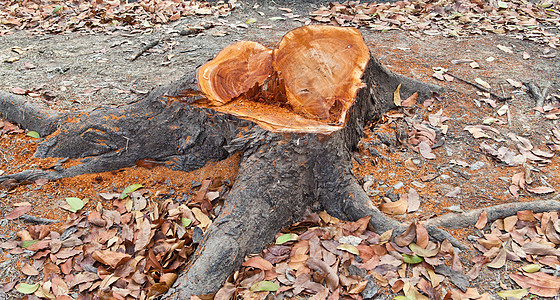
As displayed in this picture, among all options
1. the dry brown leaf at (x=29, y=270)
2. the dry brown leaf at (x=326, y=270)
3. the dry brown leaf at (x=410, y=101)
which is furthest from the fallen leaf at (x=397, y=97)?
the dry brown leaf at (x=29, y=270)

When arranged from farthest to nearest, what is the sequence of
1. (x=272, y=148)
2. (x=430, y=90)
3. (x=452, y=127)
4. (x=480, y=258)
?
(x=430, y=90)
(x=452, y=127)
(x=272, y=148)
(x=480, y=258)

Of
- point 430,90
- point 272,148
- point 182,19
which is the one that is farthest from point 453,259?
point 182,19

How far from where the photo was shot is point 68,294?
82.6 inches

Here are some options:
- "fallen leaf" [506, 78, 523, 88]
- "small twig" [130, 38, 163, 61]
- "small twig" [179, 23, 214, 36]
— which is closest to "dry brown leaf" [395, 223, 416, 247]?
"fallen leaf" [506, 78, 523, 88]

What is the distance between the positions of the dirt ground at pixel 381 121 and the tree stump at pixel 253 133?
17 centimetres

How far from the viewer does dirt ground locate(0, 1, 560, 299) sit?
102 inches

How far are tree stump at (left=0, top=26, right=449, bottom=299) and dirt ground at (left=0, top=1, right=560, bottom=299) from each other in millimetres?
174

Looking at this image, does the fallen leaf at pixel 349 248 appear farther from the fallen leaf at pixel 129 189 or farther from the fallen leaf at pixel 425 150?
the fallen leaf at pixel 129 189

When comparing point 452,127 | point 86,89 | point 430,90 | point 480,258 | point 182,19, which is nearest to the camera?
point 480,258

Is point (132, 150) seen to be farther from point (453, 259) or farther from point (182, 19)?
point (182, 19)

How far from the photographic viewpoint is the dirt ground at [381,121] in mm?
2582

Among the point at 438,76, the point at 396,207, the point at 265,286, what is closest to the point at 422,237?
the point at 396,207

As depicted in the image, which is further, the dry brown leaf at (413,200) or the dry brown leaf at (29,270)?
the dry brown leaf at (413,200)

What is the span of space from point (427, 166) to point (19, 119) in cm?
333
